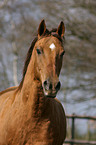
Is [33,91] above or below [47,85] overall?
below

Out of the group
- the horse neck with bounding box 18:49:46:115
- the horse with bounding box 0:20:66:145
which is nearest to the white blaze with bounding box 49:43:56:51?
the horse with bounding box 0:20:66:145

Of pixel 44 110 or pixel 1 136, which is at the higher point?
pixel 44 110

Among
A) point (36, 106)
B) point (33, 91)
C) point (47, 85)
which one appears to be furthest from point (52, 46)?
point (36, 106)

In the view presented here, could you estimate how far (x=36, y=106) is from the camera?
3688 millimetres

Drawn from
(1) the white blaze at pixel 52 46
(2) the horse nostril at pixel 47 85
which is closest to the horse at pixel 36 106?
(1) the white blaze at pixel 52 46

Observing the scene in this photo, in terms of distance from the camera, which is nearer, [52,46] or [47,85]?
[47,85]

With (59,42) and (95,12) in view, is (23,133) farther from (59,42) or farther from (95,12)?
(95,12)

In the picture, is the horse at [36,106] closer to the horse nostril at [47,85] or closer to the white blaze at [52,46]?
the white blaze at [52,46]

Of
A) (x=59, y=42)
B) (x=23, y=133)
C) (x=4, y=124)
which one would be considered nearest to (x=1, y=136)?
(x=4, y=124)

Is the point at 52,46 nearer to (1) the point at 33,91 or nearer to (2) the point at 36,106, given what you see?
(1) the point at 33,91

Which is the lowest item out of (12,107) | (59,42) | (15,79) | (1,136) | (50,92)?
(15,79)

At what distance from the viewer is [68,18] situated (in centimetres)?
1225

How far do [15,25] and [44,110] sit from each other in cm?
1338

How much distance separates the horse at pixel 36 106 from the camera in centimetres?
349
